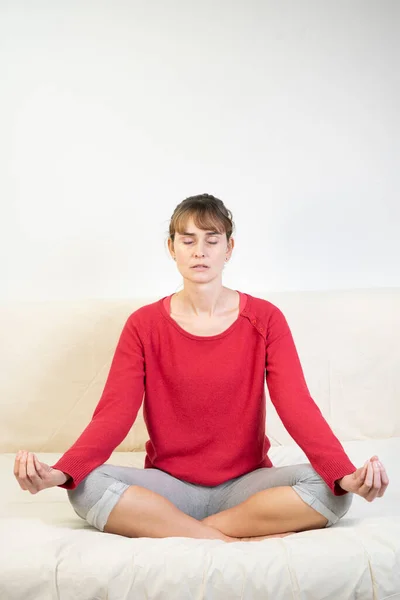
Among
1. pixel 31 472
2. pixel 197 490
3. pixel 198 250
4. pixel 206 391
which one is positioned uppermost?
pixel 198 250

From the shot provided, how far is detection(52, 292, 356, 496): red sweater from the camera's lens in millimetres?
1887

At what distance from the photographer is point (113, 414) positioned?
1.84m

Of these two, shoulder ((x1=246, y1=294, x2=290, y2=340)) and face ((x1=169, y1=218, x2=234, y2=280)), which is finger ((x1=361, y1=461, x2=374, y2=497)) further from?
face ((x1=169, y1=218, x2=234, y2=280))

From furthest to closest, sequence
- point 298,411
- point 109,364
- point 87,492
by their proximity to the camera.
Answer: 1. point 109,364
2. point 298,411
3. point 87,492

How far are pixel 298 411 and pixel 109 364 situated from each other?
0.83m

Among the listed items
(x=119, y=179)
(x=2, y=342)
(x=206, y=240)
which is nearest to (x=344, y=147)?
(x=119, y=179)

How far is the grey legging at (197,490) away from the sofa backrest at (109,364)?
1.96 ft

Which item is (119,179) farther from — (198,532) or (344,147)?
(198,532)

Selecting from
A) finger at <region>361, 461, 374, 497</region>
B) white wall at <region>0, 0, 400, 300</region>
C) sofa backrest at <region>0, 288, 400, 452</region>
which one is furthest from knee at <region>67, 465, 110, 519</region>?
white wall at <region>0, 0, 400, 300</region>

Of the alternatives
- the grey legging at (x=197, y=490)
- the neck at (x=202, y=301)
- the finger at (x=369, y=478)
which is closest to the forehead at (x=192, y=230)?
the neck at (x=202, y=301)

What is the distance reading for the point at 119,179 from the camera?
2.70 metres

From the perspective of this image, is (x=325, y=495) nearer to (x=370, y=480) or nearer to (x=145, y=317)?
(x=370, y=480)

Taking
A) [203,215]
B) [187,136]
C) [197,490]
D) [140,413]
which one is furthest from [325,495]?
[187,136]

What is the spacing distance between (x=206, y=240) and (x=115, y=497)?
0.65 meters
